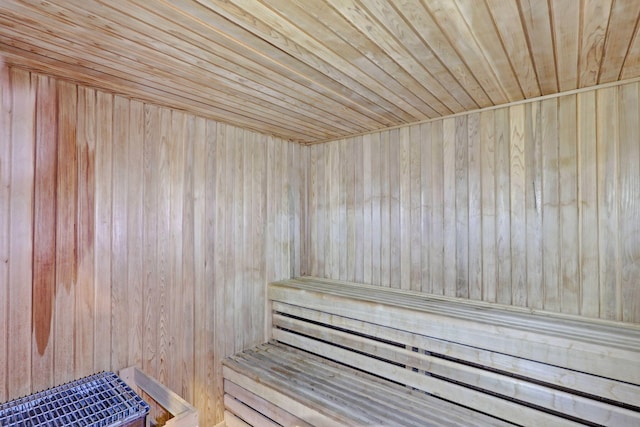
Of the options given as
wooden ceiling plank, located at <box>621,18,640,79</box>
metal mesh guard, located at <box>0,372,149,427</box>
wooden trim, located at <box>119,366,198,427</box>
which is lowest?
wooden trim, located at <box>119,366,198,427</box>

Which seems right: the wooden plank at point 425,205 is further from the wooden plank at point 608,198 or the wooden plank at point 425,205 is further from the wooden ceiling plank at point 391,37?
the wooden plank at point 608,198

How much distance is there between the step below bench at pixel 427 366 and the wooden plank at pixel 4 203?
54.8 inches

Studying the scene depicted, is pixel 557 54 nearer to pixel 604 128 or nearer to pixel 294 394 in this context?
pixel 604 128

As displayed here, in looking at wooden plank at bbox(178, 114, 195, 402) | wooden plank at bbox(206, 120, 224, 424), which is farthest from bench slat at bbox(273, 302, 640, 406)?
wooden plank at bbox(178, 114, 195, 402)

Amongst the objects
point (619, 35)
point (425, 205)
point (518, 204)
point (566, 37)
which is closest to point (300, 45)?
point (566, 37)

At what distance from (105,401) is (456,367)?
1.96 metres

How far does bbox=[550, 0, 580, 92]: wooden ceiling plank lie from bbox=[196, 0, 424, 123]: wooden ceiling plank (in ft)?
2.61

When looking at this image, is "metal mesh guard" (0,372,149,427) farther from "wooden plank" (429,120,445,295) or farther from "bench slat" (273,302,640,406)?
"wooden plank" (429,120,445,295)

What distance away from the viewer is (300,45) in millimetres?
1492

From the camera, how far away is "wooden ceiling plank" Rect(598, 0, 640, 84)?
4.05 feet

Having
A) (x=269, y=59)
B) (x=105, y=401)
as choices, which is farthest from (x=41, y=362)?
(x=269, y=59)

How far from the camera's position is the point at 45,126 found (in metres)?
1.80

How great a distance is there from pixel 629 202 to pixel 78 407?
125 inches

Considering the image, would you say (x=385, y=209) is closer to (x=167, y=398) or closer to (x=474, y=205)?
(x=474, y=205)
